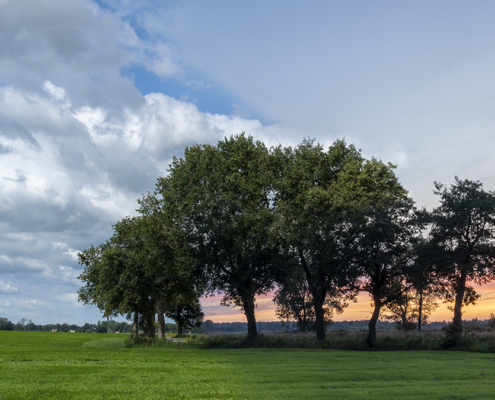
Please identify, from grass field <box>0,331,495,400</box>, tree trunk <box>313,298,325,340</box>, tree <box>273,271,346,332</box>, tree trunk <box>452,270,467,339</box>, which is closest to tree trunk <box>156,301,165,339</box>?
tree <box>273,271,346,332</box>

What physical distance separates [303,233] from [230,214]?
7997mm

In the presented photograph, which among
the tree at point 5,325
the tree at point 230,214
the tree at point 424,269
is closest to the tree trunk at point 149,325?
the tree at point 230,214

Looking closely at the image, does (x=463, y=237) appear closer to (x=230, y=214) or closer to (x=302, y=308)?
(x=230, y=214)

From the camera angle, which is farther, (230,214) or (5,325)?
(5,325)

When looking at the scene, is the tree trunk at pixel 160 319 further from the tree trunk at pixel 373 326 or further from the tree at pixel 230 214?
the tree trunk at pixel 373 326

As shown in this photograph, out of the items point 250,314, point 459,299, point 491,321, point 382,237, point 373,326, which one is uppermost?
point 382,237

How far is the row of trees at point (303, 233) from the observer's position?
36938 millimetres

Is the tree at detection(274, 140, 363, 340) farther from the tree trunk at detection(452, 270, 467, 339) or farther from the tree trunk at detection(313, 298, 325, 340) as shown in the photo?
the tree trunk at detection(452, 270, 467, 339)

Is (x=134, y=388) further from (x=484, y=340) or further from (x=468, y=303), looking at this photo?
(x=468, y=303)

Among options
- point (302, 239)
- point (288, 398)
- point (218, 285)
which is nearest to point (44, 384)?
point (288, 398)

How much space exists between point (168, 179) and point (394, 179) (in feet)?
87.4

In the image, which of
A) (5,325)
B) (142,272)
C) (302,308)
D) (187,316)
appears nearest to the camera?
(142,272)

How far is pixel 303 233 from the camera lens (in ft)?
127

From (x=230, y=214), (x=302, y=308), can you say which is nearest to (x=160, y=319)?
(x=230, y=214)
